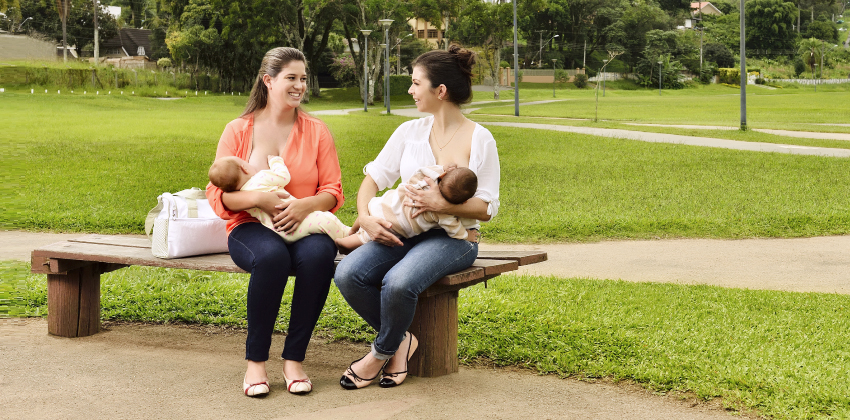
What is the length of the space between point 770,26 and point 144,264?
108 metres

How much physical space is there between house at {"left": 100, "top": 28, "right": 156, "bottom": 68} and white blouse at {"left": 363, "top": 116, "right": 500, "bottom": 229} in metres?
59.2

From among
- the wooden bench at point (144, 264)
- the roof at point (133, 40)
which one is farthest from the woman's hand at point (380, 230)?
the roof at point (133, 40)

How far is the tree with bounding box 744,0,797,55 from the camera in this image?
9894 centimetres

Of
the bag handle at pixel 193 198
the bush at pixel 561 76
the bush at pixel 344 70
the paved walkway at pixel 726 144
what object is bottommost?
the bag handle at pixel 193 198

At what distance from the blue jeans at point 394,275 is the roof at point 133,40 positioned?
64.7 meters

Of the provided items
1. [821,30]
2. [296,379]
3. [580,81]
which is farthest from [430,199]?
[821,30]

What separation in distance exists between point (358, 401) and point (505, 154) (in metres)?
12.8

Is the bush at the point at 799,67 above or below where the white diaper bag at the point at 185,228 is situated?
above

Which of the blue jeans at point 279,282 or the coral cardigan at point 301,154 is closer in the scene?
the blue jeans at point 279,282

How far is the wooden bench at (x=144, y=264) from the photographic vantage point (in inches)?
143

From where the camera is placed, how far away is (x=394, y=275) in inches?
131

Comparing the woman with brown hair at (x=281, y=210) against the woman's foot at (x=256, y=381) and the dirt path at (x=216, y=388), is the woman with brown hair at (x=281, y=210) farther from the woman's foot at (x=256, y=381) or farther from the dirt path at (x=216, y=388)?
the dirt path at (x=216, y=388)

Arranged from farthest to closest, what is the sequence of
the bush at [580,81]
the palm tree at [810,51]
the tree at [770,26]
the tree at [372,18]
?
the tree at [770,26] → the palm tree at [810,51] → the bush at [580,81] → the tree at [372,18]

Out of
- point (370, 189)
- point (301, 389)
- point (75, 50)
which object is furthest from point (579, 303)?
point (75, 50)
